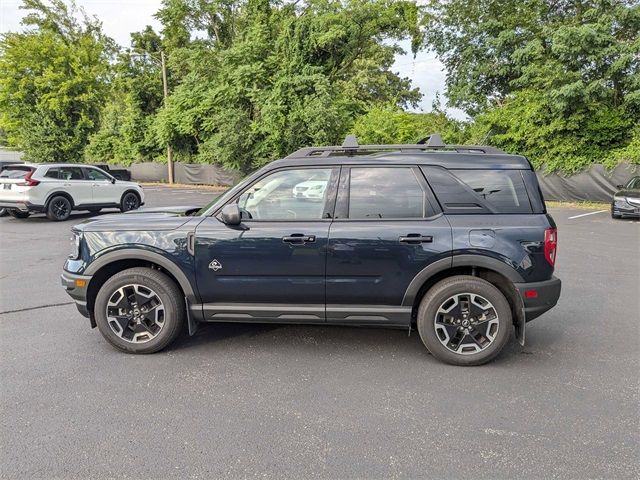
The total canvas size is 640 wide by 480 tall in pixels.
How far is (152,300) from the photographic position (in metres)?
3.93

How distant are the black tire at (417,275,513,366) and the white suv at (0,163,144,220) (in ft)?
39.7

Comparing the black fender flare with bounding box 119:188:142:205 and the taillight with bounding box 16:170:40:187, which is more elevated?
the taillight with bounding box 16:170:40:187

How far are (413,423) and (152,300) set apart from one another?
2.42m

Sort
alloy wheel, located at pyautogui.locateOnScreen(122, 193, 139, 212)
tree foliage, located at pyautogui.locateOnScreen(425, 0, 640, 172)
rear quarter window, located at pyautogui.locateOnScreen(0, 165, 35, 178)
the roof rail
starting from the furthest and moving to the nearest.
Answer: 1. tree foliage, located at pyautogui.locateOnScreen(425, 0, 640, 172)
2. alloy wheel, located at pyautogui.locateOnScreen(122, 193, 139, 212)
3. rear quarter window, located at pyautogui.locateOnScreen(0, 165, 35, 178)
4. the roof rail

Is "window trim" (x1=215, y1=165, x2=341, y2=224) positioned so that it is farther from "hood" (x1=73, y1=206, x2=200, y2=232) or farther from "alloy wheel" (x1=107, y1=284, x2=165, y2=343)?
"alloy wheel" (x1=107, y1=284, x2=165, y2=343)

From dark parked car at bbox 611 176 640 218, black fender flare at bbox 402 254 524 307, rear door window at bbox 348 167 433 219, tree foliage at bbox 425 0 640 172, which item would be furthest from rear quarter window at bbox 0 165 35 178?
tree foliage at bbox 425 0 640 172

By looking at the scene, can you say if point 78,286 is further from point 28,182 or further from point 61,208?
point 61,208

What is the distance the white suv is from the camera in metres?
12.0

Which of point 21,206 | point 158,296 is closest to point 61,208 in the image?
point 21,206

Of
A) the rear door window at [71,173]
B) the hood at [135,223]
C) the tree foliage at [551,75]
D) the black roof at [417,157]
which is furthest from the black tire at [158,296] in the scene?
the tree foliage at [551,75]

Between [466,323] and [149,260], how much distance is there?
2.74m

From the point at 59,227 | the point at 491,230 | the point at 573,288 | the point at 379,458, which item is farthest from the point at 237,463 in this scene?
the point at 59,227

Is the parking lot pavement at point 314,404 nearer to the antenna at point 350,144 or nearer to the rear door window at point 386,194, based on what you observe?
the rear door window at point 386,194

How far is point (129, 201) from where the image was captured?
47.5 ft
